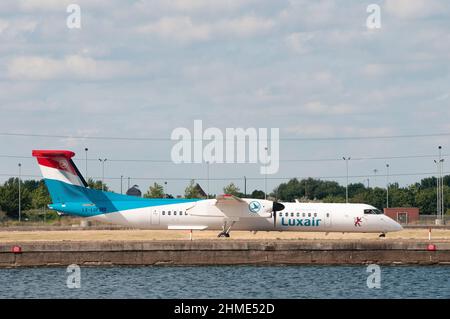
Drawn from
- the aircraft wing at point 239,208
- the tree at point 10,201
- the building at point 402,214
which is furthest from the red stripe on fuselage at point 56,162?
the tree at point 10,201

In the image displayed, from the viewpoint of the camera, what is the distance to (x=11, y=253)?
58.9 meters

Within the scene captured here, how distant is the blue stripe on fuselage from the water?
12263 mm

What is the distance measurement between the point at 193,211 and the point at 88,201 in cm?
833

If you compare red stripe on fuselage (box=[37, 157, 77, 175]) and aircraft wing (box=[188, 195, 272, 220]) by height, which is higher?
red stripe on fuselage (box=[37, 157, 77, 175])

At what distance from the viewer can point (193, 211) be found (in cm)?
7119

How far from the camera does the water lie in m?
46.5

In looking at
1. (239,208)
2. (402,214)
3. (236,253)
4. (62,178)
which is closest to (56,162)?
(62,178)

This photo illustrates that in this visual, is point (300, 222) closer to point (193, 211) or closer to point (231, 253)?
point (193, 211)

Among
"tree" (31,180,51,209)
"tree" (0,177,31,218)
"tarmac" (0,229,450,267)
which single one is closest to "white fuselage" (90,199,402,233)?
"tarmac" (0,229,450,267)

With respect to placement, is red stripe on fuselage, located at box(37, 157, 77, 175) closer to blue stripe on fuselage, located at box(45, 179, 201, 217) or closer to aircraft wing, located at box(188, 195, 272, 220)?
blue stripe on fuselage, located at box(45, 179, 201, 217)

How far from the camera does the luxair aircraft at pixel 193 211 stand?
70.4 metres
